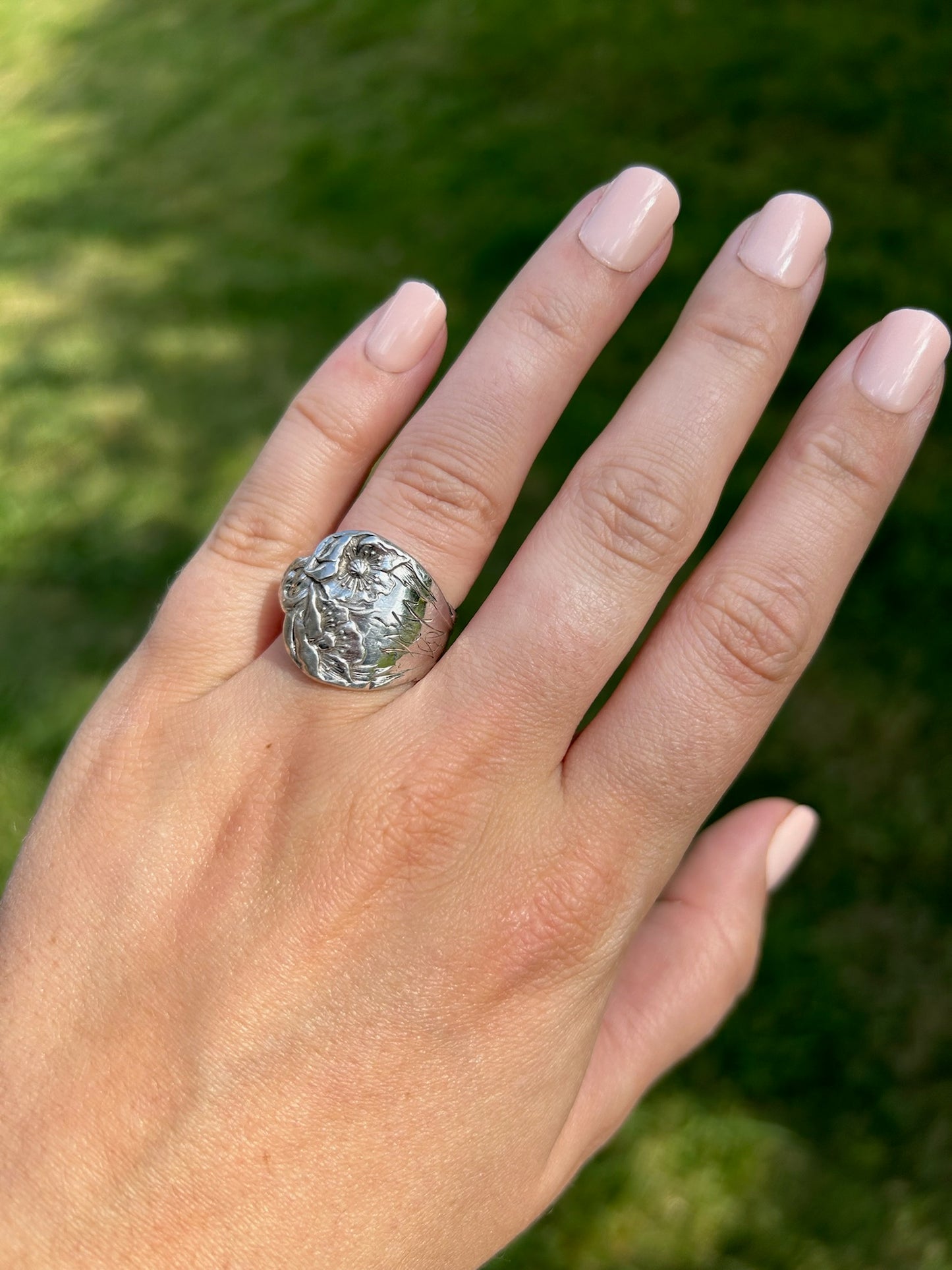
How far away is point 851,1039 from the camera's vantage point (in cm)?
Result: 147

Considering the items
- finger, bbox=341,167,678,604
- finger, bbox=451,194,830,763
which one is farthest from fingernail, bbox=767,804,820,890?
finger, bbox=341,167,678,604

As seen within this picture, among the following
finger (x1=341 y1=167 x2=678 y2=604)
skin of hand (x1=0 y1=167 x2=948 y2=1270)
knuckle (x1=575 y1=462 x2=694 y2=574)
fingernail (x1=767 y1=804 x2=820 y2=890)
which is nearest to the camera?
skin of hand (x1=0 y1=167 x2=948 y2=1270)

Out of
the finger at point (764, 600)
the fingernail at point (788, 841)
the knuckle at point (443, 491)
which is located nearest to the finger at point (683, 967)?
the fingernail at point (788, 841)

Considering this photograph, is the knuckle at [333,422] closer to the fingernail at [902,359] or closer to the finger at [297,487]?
the finger at [297,487]

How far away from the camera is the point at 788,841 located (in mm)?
1434

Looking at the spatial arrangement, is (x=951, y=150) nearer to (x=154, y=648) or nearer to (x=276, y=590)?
(x=276, y=590)

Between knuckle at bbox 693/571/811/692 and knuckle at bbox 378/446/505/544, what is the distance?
1.05 ft

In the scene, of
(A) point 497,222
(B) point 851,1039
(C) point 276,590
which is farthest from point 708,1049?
(A) point 497,222

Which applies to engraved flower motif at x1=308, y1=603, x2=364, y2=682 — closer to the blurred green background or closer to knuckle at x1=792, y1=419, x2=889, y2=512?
knuckle at x1=792, y1=419, x2=889, y2=512

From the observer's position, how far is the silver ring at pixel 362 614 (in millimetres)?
1182

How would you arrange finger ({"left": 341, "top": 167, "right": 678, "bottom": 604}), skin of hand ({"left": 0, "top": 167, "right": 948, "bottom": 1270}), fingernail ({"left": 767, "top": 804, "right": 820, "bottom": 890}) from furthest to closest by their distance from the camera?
fingernail ({"left": 767, "top": 804, "right": 820, "bottom": 890}) → finger ({"left": 341, "top": 167, "right": 678, "bottom": 604}) → skin of hand ({"left": 0, "top": 167, "right": 948, "bottom": 1270})

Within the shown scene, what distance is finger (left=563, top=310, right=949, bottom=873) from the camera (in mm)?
1174

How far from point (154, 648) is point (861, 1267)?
1254 millimetres

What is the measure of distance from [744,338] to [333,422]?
0.57 m
